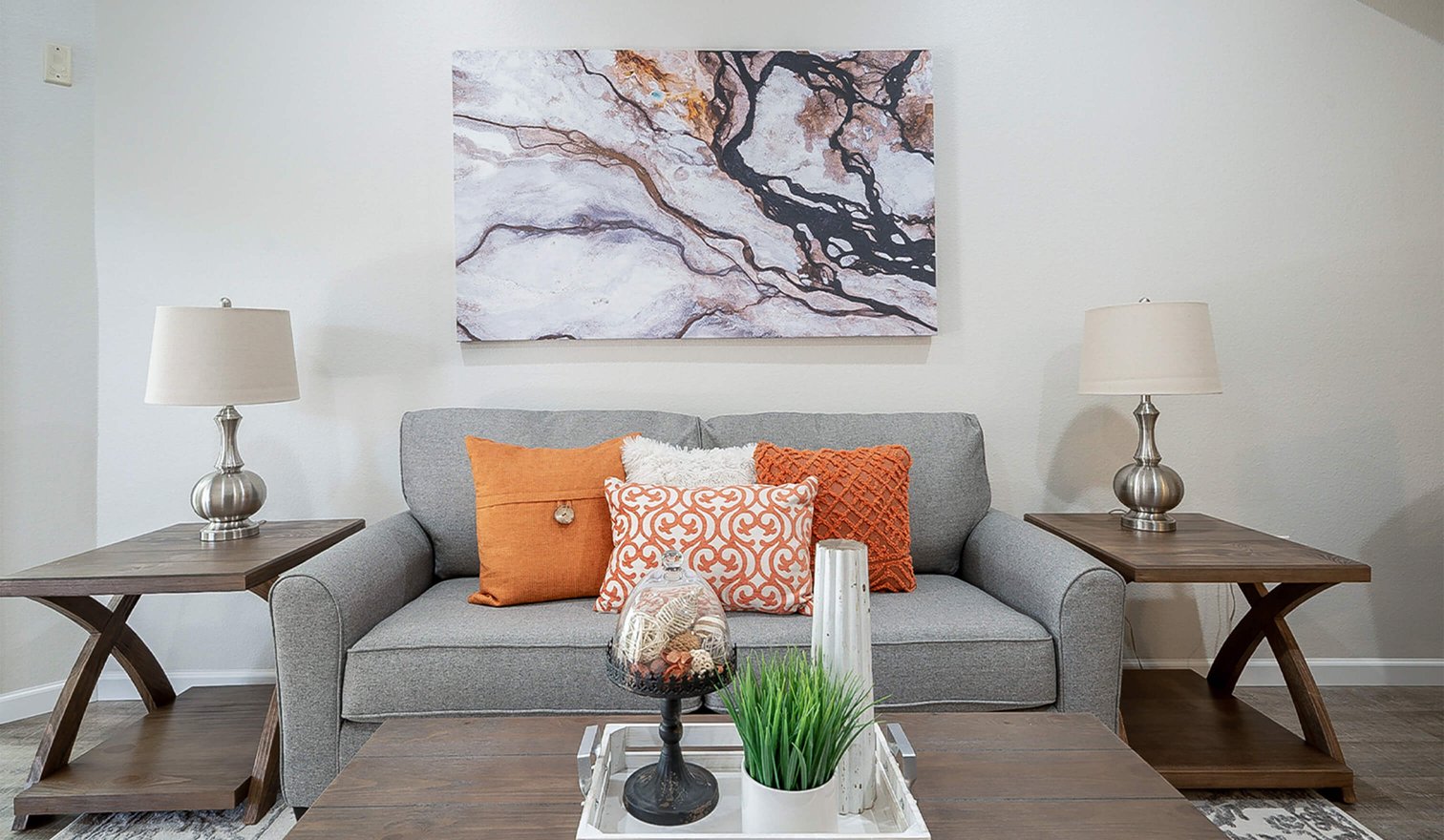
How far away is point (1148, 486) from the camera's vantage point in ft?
7.48

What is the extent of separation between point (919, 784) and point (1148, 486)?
4.76ft

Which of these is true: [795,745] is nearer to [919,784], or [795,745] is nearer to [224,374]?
[919,784]

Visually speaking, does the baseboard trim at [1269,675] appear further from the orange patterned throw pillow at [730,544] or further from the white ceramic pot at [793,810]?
the white ceramic pot at [793,810]

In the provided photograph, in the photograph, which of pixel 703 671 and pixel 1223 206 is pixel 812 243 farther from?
pixel 703 671

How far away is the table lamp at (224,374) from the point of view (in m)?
2.10

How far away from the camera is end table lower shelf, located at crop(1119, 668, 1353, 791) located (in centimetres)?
193

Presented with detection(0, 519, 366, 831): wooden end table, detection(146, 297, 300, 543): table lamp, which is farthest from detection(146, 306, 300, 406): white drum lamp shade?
detection(0, 519, 366, 831): wooden end table

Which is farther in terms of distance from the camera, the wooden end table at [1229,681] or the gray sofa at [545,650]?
the wooden end table at [1229,681]

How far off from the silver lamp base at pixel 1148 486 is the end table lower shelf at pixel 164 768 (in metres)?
2.39

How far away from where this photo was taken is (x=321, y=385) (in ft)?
8.64

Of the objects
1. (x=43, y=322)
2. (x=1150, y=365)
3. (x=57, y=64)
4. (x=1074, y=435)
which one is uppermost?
(x=57, y=64)

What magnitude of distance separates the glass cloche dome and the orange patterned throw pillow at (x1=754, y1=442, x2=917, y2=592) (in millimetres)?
1032

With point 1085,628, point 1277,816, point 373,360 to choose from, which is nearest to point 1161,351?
point 1085,628

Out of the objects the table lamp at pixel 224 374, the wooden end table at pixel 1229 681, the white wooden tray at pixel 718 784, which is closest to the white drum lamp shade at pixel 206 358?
the table lamp at pixel 224 374
